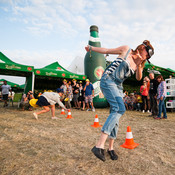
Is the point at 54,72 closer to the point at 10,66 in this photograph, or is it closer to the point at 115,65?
the point at 10,66

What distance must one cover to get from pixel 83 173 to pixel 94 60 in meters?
8.36

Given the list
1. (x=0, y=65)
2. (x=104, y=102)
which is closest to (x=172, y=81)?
(x=104, y=102)

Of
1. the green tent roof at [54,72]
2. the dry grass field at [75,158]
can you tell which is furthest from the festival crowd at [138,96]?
Answer: the dry grass field at [75,158]

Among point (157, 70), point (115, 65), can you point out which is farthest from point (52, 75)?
point (115, 65)

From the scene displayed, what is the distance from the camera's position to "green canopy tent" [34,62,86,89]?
324 inches

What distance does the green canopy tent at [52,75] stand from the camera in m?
8.24

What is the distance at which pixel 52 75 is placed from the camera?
8.53m

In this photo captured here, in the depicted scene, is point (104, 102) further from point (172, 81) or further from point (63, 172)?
point (63, 172)

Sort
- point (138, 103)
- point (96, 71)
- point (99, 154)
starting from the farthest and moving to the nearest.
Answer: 1. point (96, 71)
2. point (138, 103)
3. point (99, 154)

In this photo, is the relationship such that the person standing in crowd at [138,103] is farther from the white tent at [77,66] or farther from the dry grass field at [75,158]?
the white tent at [77,66]

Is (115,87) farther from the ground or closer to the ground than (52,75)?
closer to the ground

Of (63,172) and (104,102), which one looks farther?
(104,102)

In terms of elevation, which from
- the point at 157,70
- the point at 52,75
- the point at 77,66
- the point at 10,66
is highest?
the point at 77,66

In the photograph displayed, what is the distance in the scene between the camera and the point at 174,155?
1987 mm
